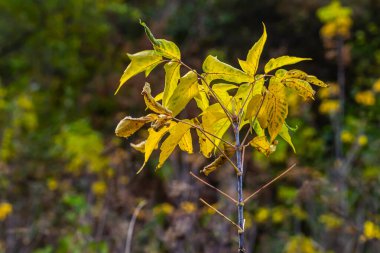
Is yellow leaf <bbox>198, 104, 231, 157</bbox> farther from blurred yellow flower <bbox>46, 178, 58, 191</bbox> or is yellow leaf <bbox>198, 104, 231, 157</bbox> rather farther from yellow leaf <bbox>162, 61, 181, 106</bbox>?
blurred yellow flower <bbox>46, 178, 58, 191</bbox>

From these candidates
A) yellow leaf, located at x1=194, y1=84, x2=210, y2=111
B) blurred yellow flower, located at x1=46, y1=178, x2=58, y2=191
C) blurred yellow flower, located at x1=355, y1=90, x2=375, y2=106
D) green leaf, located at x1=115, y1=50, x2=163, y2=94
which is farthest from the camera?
blurred yellow flower, located at x1=46, y1=178, x2=58, y2=191

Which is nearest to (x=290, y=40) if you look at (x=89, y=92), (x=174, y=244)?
(x=89, y=92)

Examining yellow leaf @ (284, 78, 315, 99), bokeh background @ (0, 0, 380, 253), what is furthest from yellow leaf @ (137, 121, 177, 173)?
bokeh background @ (0, 0, 380, 253)

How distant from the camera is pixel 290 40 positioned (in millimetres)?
8602

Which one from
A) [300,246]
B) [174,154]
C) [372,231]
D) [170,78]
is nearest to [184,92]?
[170,78]

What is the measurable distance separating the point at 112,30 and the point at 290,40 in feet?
11.2

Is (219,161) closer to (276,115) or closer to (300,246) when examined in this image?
(276,115)

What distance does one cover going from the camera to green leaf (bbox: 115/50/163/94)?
994mm

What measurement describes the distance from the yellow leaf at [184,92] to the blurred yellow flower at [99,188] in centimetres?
554

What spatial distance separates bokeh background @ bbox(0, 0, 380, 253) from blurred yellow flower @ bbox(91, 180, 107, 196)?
0.6 inches

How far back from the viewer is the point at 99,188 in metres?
6.45

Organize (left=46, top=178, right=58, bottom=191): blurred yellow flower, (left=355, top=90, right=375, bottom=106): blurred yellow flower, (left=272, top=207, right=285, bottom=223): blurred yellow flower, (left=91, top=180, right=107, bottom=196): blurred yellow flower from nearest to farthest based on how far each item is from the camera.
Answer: (left=355, top=90, right=375, bottom=106): blurred yellow flower < (left=272, top=207, right=285, bottom=223): blurred yellow flower < (left=91, top=180, right=107, bottom=196): blurred yellow flower < (left=46, top=178, right=58, bottom=191): blurred yellow flower

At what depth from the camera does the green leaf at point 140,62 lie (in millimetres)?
994

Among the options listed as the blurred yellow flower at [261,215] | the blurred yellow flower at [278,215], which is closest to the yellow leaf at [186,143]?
the blurred yellow flower at [261,215]
